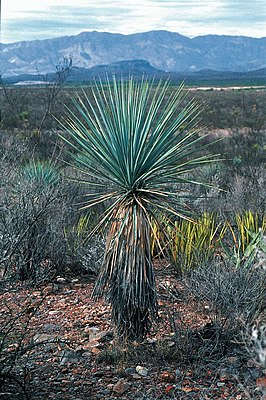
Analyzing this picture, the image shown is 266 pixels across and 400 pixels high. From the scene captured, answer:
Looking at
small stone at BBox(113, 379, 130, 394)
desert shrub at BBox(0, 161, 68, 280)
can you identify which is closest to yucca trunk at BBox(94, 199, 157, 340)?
small stone at BBox(113, 379, 130, 394)

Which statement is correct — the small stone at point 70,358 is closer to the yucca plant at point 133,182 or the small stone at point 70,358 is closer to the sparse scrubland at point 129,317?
the sparse scrubland at point 129,317

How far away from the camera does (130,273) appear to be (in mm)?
5035

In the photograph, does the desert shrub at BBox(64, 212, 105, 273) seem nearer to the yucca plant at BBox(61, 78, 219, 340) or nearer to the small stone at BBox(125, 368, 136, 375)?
the yucca plant at BBox(61, 78, 219, 340)

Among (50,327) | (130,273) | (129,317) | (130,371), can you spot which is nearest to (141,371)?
(130,371)

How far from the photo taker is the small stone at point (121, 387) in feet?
14.7

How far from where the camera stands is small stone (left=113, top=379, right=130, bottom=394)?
4.48 m

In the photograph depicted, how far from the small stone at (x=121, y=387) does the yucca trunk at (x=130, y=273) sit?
631 mm

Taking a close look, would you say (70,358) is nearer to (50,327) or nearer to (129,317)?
(129,317)

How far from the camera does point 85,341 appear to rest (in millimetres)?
5402

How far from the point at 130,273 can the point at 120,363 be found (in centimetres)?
69

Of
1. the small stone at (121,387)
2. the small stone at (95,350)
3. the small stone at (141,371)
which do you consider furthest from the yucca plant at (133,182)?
the small stone at (121,387)

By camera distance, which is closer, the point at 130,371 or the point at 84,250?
the point at 130,371

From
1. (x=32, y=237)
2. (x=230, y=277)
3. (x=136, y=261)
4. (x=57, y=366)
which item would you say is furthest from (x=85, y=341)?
(x=32, y=237)

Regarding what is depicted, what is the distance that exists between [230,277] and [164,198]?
908 mm
